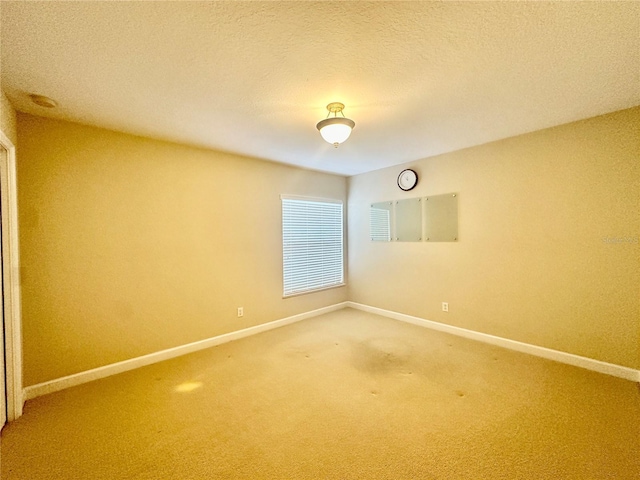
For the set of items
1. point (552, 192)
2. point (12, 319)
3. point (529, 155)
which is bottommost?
point (12, 319)

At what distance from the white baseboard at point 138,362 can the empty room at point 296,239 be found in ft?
0.08

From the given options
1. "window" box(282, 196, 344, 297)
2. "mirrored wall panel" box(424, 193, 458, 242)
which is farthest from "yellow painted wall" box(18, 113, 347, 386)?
"mirrored wall panel" box(424, 193, 458, 242)

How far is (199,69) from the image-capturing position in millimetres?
1794

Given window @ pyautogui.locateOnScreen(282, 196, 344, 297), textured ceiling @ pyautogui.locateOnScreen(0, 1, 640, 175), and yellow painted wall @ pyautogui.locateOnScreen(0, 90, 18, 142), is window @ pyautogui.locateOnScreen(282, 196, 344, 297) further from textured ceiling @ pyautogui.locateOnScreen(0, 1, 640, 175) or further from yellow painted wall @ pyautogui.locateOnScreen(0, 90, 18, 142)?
yellow painted wall @ pyautogui.locateOnScreen(0, 90, 18, 142)

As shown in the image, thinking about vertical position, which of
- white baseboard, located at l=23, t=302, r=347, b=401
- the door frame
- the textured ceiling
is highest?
the textured ceiling

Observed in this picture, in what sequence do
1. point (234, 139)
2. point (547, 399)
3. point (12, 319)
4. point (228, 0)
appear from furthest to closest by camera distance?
1. point (234, 139)
2. point (547, 399)
3. point (12, 319)
4. point (228, 0)

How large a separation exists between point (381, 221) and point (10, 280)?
4.30 m

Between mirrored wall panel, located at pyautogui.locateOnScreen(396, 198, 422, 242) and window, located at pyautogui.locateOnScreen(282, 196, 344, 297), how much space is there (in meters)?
1.16

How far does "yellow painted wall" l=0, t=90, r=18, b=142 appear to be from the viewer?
1943mm

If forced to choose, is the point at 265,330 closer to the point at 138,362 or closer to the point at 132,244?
the point at 138,362

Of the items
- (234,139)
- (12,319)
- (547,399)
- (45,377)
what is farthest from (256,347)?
(547,399)

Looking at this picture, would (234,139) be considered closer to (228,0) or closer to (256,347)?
(228,0)

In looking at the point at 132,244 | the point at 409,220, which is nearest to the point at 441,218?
the point at 409,220

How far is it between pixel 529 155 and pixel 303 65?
9.24 ft
